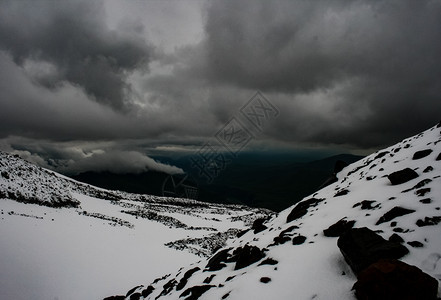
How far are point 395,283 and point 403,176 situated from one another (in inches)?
356

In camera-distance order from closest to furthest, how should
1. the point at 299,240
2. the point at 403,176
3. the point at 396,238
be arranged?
1. the point at 396,238
2. the point at 299,240
3. the point at 403,176

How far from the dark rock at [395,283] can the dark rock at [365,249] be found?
41.5 inches

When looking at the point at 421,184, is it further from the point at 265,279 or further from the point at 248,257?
the point at 248,257

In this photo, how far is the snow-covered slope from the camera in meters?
6.37

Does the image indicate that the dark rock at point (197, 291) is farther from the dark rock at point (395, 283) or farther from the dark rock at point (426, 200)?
the dark rock at point (426, 200)

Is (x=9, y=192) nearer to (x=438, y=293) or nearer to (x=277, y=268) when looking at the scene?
(x=277, y=268)

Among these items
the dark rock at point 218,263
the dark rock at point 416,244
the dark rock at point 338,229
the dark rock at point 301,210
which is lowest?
the dark rock at point 416,244

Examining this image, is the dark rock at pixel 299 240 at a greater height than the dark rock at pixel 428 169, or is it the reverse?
the dark rock at pixel 428 169

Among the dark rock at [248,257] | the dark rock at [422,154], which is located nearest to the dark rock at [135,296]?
the dark rock at [248,257]

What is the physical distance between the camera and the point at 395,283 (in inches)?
188

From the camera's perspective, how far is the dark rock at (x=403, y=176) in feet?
36.8

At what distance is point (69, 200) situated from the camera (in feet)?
115

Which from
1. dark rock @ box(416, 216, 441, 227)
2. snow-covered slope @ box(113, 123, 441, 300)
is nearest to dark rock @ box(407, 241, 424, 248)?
snow-covered slope @ box(113, 123, 441, 300)

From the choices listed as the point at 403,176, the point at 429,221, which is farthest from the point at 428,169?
the point at 429,221
